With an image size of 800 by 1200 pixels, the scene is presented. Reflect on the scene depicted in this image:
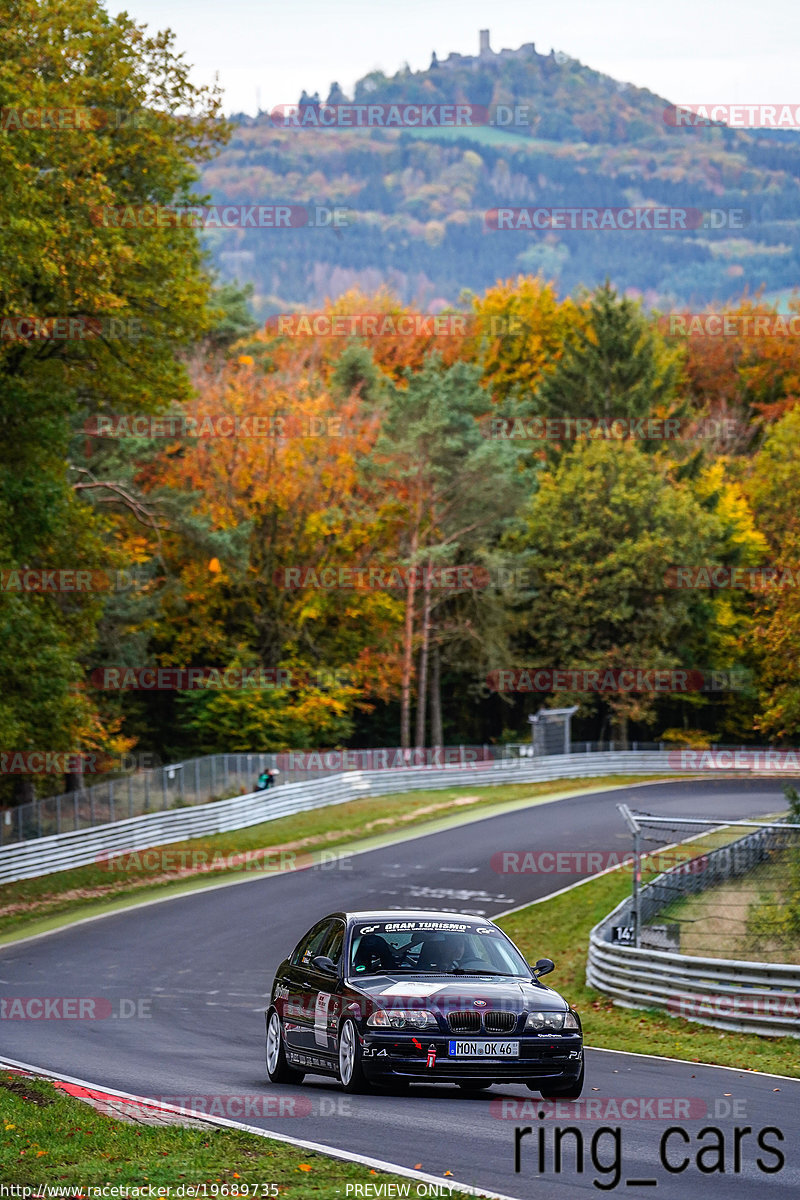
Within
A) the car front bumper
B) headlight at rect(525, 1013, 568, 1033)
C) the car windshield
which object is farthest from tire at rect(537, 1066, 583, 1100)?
the car windshield

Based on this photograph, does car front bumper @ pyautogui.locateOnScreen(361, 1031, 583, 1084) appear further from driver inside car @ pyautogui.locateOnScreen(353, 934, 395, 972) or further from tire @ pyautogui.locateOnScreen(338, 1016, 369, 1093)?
driver inside car @ pyautogui.locateOnScreen(353, 934, 395, 972)

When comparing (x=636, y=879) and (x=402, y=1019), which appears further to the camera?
(x=636, y=879)

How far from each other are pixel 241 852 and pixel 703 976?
22525 mm

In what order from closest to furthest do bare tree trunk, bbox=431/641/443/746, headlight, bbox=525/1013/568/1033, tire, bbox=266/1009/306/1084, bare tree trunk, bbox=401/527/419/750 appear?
headlight, bbox=525/1013/568/1033 → tire, bbox=266/1009/306/1084 → bare tree trunk, bbox=401/527/419/750 → bare tree trunk, bbox=431/641/443/746

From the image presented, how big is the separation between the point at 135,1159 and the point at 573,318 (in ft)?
274

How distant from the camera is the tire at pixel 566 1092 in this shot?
38.9 ft

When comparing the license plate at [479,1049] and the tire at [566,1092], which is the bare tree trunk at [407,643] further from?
the license plate at [479,1049]

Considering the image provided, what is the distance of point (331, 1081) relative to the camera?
45.2ft

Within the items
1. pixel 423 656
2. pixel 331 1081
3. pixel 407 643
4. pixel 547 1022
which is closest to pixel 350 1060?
pixel 547 1022

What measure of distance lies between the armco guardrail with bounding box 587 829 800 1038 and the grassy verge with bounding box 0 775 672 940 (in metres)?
12.9

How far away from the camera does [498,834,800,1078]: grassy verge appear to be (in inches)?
638

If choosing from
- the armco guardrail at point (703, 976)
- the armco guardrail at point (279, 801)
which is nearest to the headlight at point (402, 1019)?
the armco guardrail at point (703, 976)

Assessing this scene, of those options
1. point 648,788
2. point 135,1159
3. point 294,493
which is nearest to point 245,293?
point 294,493

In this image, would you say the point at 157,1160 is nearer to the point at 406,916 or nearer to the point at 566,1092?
the point at 566,1092
